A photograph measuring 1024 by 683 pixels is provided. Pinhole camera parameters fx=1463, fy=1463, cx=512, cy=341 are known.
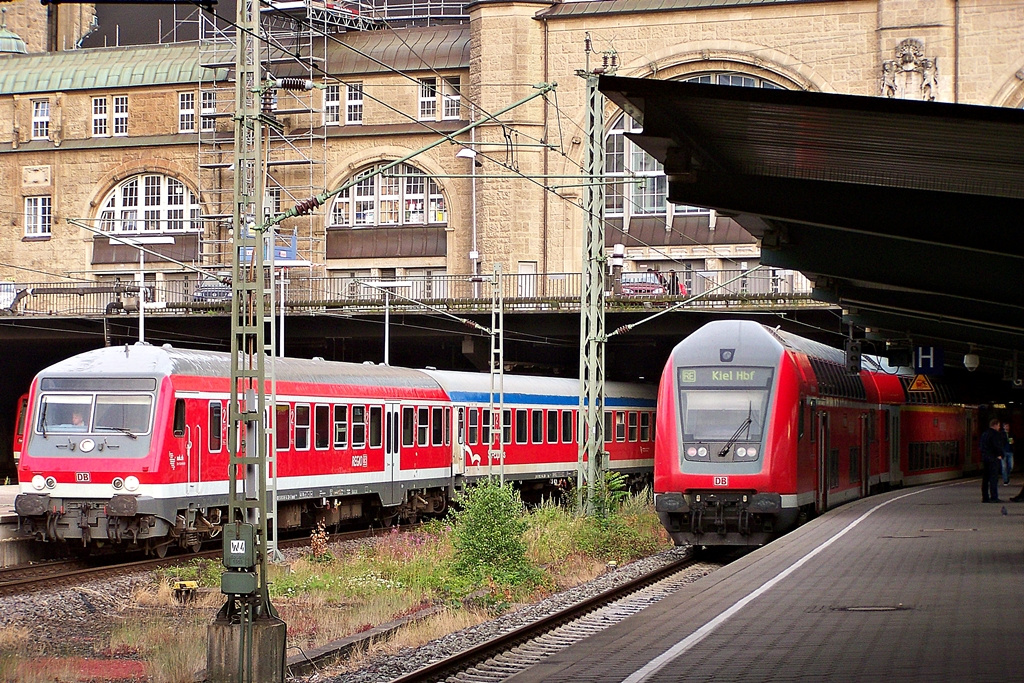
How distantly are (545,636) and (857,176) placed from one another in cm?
584

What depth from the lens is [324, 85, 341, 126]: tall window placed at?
213ft

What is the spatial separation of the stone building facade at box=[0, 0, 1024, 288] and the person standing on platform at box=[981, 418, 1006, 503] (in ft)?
85.5

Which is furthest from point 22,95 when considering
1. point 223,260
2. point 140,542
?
point 140,542

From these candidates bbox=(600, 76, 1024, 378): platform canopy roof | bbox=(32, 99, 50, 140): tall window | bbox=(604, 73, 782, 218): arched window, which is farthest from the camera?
bbox=(32, 99, 50, 140): tall window

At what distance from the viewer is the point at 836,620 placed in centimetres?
1307

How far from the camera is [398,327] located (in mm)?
52406

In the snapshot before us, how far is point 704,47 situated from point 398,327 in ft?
56.4

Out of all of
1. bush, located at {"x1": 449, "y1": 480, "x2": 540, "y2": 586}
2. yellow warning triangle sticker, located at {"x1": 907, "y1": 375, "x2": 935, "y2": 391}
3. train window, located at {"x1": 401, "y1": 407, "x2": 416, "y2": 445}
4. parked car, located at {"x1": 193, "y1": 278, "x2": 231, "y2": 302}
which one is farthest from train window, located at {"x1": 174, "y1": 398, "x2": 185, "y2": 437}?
parked car, located at {"x1": 193, "y1": 278, "x2": 231, "y2": 302}

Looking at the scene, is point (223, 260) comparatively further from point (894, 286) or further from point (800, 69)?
point (894, 286)

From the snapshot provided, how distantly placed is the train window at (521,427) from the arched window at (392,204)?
1132 inches

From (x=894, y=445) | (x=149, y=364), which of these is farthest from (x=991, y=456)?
(x=149, y=364)

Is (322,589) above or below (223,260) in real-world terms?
below

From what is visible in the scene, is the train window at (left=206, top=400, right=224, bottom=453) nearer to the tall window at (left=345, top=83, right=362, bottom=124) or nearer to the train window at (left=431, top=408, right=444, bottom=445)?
the train window at (left=431, top=408, right=444, bottom=445)

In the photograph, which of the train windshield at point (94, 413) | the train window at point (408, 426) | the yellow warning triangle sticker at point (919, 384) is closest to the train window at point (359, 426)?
the train window at point (408, 426)
